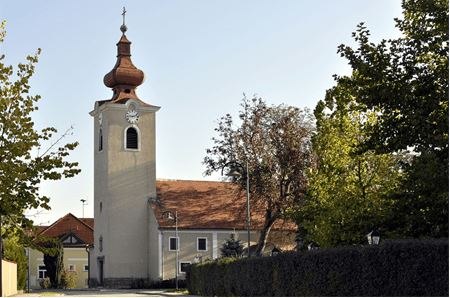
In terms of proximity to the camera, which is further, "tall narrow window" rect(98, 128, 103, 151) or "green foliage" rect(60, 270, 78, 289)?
"green foliage" rect(60, 270, 78, 289)

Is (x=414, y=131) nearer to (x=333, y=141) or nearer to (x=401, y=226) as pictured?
(x=401, y=226)

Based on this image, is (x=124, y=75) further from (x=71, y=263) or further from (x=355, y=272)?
(x=355, y=272)

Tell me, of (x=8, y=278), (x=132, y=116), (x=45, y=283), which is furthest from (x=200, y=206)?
→ (x=8, y=278)

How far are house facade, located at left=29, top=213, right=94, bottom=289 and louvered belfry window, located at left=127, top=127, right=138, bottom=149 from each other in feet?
61.0

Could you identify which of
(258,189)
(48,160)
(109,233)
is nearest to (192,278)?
(258,189)

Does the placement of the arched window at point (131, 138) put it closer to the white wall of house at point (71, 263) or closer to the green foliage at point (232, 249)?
the green foliage at point (232, 249)

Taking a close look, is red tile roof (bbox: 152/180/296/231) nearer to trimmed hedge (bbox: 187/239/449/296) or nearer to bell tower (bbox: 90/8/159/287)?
bell tower (bbox: 90/8/159/287)

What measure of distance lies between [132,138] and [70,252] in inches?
852

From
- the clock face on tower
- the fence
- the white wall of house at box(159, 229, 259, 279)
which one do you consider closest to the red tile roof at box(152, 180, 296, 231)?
the white wall of house at box(159, 229, 259, 279)

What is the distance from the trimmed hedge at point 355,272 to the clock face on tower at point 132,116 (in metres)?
36.0

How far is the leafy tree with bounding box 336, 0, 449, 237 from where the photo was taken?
2900 centimetres

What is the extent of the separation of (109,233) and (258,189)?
18.3 m

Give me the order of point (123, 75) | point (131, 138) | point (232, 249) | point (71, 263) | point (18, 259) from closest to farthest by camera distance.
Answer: point (18, 259) → point (232, 249) → point (123, 75) → point (131, 138) → point (71, 263)

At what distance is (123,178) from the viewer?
238ft
